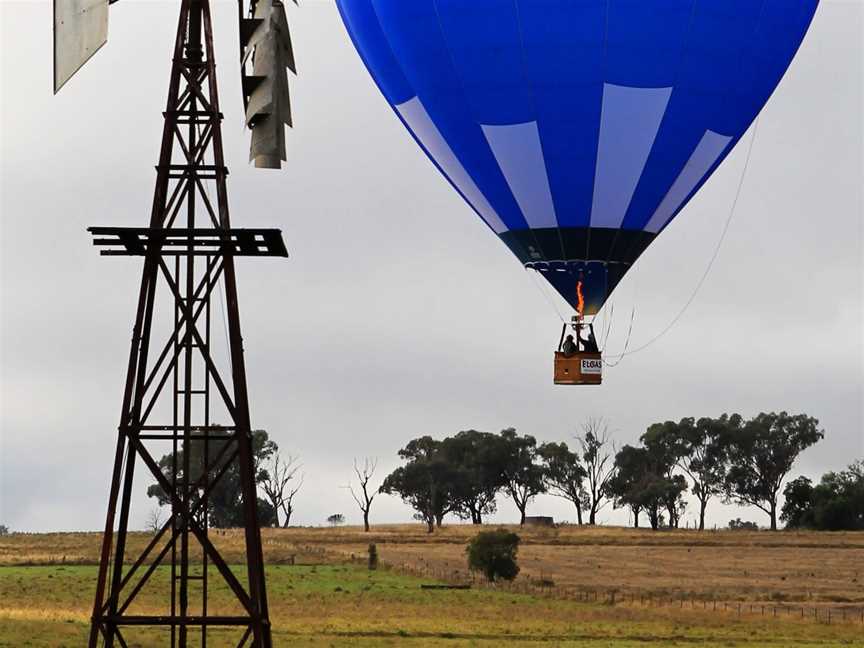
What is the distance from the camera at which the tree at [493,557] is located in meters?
86.2

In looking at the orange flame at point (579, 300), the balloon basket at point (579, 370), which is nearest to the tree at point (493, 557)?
the orange flame at point (579, 300)

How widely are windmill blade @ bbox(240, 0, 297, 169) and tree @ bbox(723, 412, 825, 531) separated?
154 m

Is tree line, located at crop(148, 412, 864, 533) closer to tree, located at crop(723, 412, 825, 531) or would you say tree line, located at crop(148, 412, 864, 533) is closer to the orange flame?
tree, located at crop(723, 412, 825, 531)

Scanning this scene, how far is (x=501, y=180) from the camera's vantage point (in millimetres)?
47188

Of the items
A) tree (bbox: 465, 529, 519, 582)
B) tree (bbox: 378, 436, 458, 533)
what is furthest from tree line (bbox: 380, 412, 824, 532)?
tree (bbox: 465, 529, 519, 582)

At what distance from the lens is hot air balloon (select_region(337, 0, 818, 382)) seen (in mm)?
45000

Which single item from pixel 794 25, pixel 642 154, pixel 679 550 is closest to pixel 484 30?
pixel 642 154

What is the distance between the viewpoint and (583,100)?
149 ft

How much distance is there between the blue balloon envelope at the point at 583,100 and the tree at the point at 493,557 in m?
40.5

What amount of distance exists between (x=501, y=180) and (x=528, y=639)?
16.2m

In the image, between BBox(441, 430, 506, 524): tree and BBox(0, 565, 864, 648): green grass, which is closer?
BBox(0, 565, 864, 648): green grass

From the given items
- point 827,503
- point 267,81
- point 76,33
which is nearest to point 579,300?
point 267,81

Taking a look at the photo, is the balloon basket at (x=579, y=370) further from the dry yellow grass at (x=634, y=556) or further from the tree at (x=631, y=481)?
the tree at (x=631, y=481)

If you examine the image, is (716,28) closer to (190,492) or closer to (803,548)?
(190,492)
